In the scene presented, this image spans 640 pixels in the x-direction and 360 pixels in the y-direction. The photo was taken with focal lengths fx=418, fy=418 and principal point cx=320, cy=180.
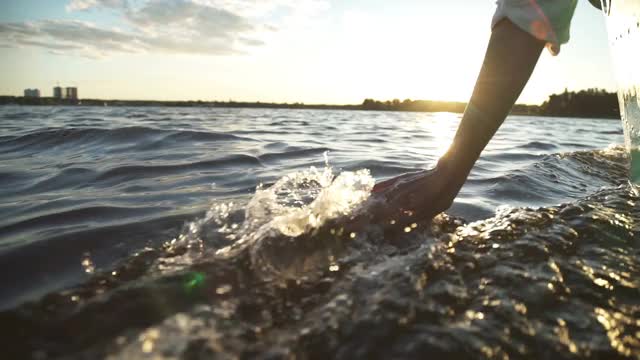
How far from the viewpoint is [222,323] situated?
1.38 m

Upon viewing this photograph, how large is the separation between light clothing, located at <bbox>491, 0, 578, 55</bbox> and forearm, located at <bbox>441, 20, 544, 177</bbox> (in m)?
0.04

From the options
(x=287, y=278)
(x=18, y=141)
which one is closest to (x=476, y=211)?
(x=287, y=278)

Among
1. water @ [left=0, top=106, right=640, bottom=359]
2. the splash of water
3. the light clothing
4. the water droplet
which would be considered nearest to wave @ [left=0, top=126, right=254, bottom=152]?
water @ [left=0, top=106, right=640, bottom=359]

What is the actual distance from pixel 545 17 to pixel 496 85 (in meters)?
0.34

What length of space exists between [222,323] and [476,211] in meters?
2.36

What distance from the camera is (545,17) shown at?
185cm

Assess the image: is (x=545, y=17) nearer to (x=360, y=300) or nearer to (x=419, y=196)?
(x=419, y=196)

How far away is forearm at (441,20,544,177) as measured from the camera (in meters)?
1.94

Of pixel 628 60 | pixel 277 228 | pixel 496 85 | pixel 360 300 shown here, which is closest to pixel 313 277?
pixel 360 300

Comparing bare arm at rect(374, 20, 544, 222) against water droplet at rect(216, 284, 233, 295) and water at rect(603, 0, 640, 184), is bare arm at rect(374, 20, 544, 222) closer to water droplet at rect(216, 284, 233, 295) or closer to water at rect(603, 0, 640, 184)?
water droplet at rect(216, 284, 233, 295)

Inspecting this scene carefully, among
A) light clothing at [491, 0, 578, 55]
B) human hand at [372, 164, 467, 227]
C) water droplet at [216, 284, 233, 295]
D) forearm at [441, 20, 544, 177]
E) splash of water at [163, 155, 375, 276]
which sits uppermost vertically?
light clothing at [491, 0, 578, 55]

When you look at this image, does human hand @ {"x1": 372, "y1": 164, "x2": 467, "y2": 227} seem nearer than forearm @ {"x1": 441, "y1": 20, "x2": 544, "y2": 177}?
No

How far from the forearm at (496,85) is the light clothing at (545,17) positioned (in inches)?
1.7

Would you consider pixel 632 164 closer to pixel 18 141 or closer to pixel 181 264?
pixel 181 264
